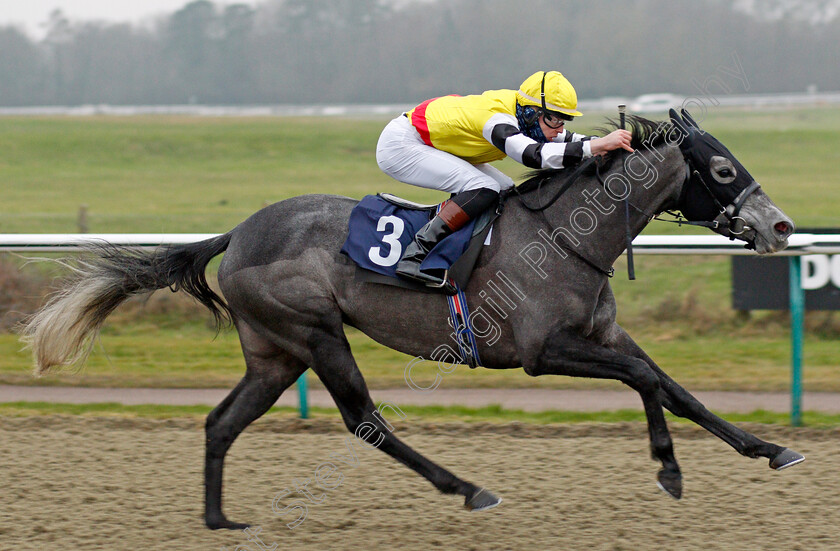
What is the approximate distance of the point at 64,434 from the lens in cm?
498

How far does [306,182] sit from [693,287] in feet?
43.2

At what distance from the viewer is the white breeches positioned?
3662 millimetres

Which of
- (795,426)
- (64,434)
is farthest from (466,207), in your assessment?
(64,434)

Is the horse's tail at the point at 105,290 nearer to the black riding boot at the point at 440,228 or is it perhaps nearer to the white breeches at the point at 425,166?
the white breeches at the point at 425,166

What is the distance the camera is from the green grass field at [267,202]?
20.4 ft

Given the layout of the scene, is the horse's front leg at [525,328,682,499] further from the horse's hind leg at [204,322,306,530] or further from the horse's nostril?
the horse's hind leg at [204,322,306,530]

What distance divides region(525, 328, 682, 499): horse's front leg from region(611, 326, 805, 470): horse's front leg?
0.34ft

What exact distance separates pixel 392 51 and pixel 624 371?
55148 mm

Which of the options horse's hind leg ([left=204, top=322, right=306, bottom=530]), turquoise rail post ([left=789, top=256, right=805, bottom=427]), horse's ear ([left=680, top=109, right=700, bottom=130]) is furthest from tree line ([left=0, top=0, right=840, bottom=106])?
horse's hind leg ([left=204, top=322, right=306, bottom=530])

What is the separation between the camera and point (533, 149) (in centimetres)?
341

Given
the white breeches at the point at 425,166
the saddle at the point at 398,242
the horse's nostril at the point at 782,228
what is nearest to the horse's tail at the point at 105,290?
the saddle at the point at 398,242

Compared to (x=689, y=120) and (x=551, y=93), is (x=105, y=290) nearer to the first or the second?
(x=551, y=93)

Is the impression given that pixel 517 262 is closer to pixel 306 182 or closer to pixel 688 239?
pixel 688 239

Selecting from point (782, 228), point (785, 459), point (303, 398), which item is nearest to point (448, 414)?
point (303, 398)
